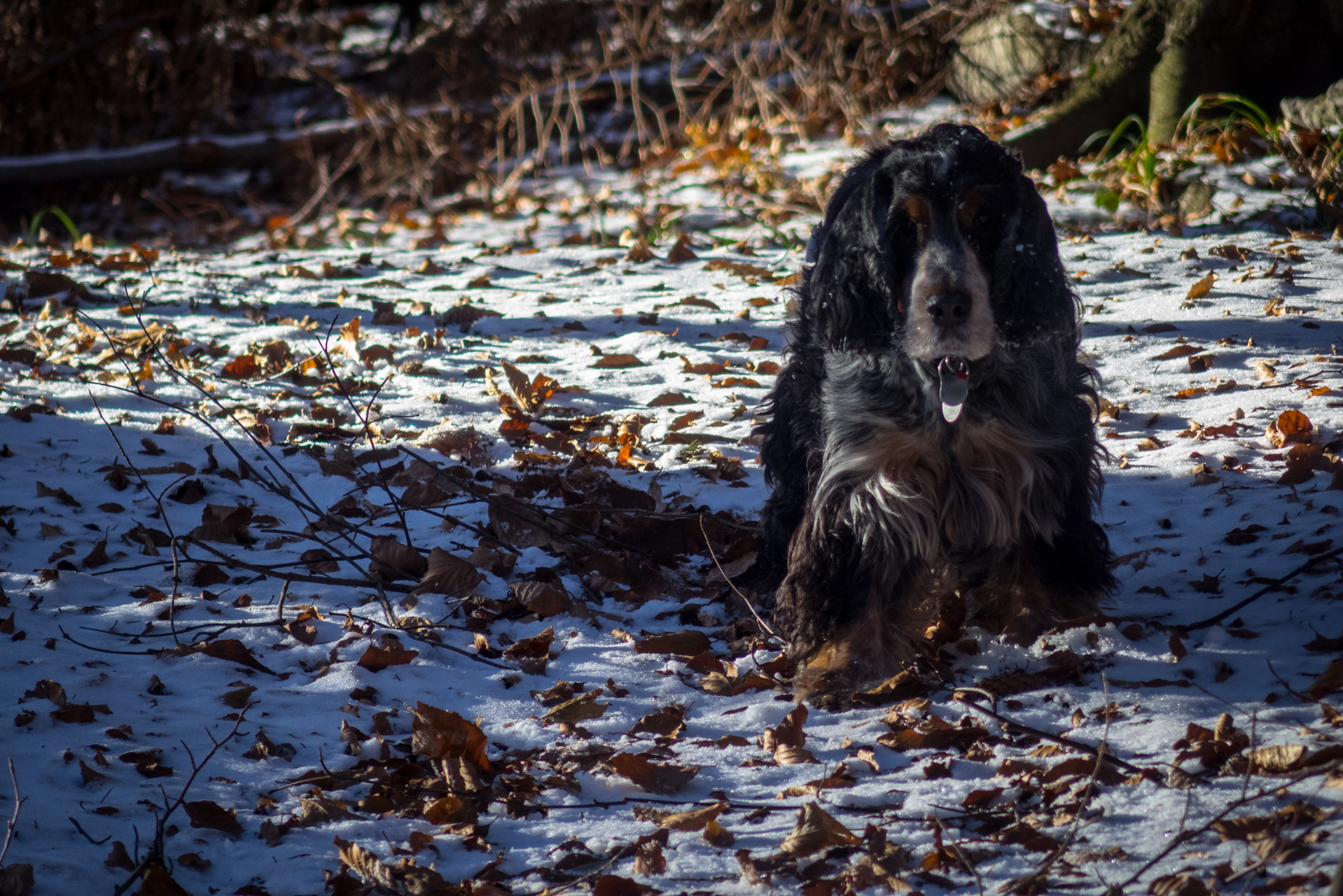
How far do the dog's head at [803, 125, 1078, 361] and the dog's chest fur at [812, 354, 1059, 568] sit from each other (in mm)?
208

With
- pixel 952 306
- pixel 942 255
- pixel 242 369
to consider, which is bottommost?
pixel 242 369

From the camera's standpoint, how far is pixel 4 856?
2.20 metres

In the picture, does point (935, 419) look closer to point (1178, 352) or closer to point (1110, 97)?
point (1178, 352)

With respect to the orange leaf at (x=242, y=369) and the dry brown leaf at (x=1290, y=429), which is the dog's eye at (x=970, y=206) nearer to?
the dry brown leaf at (x=1290, y=429)

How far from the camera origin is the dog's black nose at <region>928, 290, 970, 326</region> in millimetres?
2699

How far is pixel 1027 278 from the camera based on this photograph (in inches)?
114

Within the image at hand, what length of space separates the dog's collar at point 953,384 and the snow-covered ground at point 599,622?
0.79 meters

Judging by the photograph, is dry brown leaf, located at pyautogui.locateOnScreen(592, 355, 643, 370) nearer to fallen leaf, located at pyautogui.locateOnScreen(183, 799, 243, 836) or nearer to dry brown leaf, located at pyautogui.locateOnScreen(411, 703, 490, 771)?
dry brown leaf, located at pyautogui.locateOnScreen(411, 703, 490, 771)

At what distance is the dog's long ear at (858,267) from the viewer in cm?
291

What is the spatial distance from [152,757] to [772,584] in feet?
6.40

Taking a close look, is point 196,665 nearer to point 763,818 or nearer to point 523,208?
point 763,818

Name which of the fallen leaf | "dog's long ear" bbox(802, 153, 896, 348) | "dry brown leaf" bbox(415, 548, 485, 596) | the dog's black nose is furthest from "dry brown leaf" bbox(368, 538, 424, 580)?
the dog's black nose

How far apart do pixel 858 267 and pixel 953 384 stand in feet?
1.45

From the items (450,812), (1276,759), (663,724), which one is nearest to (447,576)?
(663,724)
